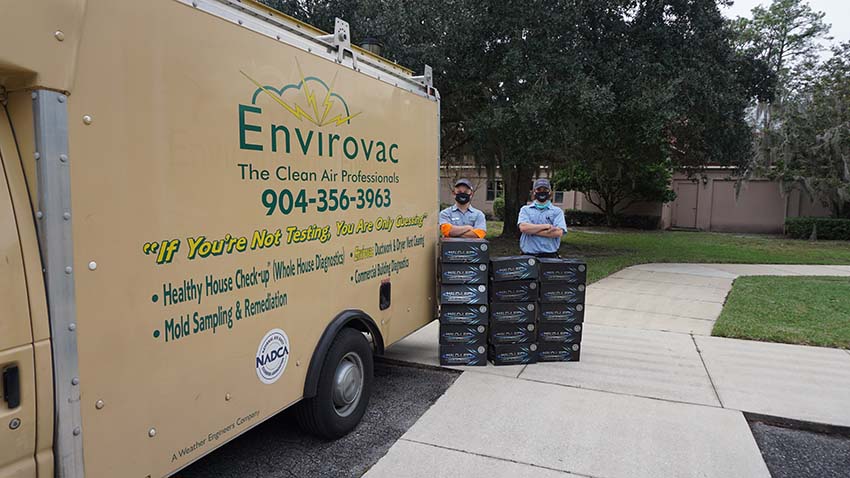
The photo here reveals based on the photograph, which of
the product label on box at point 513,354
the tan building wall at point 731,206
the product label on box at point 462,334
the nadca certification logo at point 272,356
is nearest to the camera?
the nadca certification logo at point 272,356

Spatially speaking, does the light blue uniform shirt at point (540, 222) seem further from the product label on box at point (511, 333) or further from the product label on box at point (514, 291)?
the product label on box at point (511, 333)

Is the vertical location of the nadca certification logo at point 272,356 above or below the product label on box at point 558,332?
above

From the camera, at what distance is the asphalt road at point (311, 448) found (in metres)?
3.51

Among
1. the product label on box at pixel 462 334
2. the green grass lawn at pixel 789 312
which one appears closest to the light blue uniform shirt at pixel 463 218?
the product label on box at pixel 462 334

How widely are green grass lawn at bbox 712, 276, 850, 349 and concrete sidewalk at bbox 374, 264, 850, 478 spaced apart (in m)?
0.35

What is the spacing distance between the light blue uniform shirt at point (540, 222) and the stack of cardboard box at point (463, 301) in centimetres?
84

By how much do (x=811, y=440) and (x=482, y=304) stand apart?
9.35 feet

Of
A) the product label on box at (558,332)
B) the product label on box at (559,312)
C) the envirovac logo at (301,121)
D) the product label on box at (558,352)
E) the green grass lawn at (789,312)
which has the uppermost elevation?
the envirovac logo at (301,121)

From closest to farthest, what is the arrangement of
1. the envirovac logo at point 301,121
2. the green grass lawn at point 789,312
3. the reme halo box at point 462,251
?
Answer: the envirovac logo at point 301,121
the reme halo box at point 462,251
the green grass lawn at point 789,312

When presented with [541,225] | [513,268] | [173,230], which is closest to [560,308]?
[513,268]

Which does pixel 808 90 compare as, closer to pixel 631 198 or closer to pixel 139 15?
pixel 631 198

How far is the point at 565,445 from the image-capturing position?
153 inches

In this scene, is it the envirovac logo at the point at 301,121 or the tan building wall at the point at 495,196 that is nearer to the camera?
the envirovac logo at the point at 301,121

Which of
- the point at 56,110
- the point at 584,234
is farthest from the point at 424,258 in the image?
the point at 584,234
